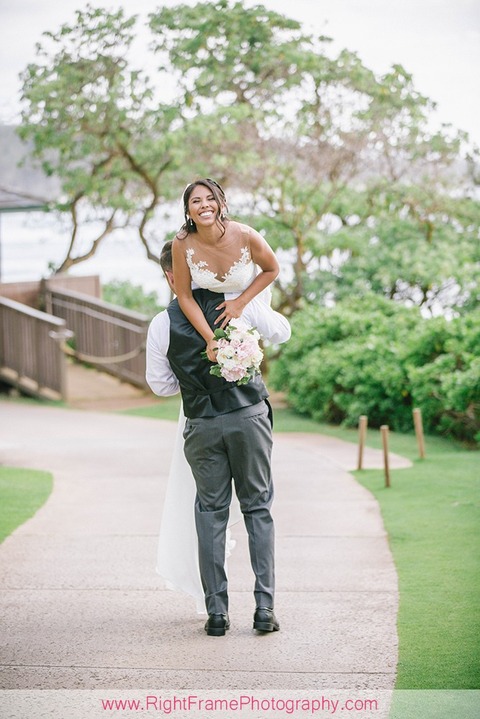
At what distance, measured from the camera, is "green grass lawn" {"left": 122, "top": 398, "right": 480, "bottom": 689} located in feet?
12.5

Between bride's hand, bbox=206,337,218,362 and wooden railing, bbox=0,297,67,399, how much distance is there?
29.1ft

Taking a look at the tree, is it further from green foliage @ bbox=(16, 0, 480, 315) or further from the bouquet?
the bouquet

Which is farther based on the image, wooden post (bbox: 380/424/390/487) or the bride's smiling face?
wooden post (bbox: 380/424/390/487)

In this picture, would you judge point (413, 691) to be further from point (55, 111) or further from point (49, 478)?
point (55, 111)

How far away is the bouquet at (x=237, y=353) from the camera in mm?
4000

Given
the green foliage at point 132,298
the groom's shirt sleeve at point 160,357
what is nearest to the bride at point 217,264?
the groom's shirt sleeve at point 160,357

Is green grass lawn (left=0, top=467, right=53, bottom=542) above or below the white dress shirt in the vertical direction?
below

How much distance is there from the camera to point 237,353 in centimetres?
400

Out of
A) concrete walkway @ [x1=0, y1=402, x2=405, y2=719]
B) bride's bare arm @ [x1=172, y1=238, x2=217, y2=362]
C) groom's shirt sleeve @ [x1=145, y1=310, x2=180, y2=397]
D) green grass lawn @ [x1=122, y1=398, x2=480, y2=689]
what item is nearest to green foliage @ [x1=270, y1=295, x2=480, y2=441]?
green grass lawn @ [x1=122, y1=398, x2=480, y2=689]

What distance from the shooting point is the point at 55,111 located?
14.3m

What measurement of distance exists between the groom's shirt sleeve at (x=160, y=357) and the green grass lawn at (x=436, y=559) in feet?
4.79

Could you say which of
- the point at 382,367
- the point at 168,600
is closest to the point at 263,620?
the point at 168,600

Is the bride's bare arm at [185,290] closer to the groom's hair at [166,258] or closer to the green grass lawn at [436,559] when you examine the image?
the groom's hair at [166,258]

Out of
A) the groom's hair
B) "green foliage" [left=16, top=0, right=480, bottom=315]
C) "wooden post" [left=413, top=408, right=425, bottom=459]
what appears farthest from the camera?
"green foliage" [left=16, top=0, right=480, bottom=315]
